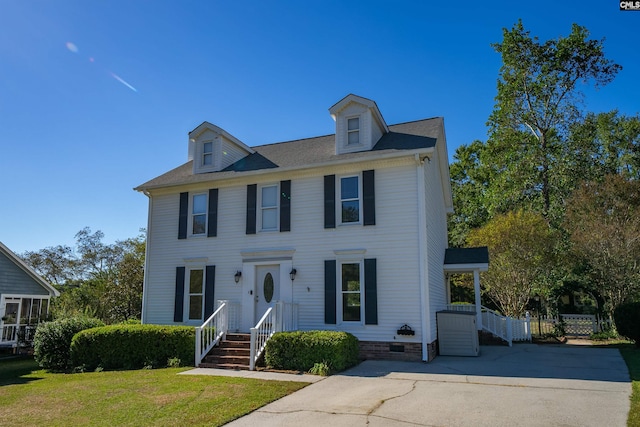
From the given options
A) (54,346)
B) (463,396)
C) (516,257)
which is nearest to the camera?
(463,396)

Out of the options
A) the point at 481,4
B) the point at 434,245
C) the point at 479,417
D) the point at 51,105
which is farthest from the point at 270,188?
the point at 479,417

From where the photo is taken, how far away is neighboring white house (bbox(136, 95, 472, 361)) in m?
12.3

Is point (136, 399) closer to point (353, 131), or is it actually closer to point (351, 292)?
point (351, 292)

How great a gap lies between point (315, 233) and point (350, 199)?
1.48 meters

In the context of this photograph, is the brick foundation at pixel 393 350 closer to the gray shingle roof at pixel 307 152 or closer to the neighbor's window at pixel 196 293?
the gray shingle roof at pixel 307 152

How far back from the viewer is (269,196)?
→ 14.5 m

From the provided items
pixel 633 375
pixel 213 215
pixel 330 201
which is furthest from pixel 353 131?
pixel 633 375

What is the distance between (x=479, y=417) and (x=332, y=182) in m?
8.25

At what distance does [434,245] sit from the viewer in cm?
1429

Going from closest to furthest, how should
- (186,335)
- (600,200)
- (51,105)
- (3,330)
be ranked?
(186,335) < (51,105) < (3,330) < (600,200)

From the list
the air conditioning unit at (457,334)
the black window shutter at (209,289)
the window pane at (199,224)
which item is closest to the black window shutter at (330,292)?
the air conditioning unit at (457,334)

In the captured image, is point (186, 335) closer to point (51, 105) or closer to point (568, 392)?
point (51, 105)

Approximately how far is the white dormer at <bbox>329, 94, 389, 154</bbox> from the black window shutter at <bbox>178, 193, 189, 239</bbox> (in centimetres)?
567

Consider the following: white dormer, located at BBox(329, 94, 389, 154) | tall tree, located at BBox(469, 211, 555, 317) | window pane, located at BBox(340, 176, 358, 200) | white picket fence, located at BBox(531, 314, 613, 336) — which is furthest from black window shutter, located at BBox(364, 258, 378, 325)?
white picket fence, located at BBox(531, 314, 613, 336)
